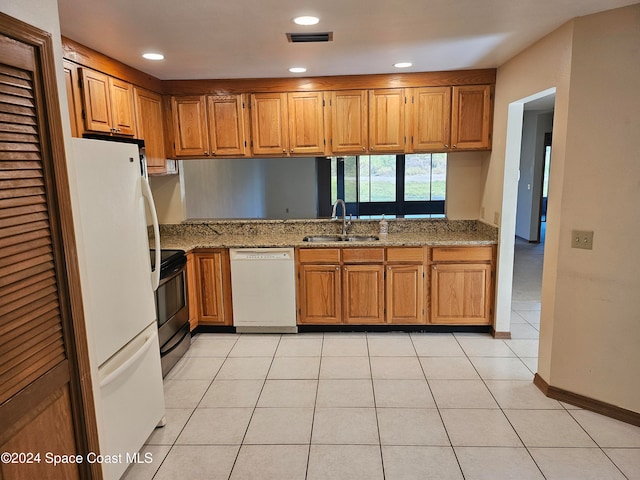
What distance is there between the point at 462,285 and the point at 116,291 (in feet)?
9.41

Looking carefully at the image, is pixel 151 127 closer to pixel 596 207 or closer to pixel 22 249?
pixel 22 249

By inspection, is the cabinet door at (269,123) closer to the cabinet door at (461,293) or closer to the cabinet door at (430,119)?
the cabinet door at (430,119)

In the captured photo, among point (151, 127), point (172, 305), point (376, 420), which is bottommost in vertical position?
point (376, 420)

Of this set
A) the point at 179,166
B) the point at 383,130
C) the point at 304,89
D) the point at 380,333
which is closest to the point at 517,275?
the point at 380,333

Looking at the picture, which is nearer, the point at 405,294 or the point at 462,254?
the point at 462,254

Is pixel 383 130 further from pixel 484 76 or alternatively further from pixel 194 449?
pixel 194 449

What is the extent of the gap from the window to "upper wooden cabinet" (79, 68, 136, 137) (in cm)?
414

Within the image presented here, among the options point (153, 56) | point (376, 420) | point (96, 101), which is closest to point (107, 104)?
point (96, 101)

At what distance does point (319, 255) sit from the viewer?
3.80 metres

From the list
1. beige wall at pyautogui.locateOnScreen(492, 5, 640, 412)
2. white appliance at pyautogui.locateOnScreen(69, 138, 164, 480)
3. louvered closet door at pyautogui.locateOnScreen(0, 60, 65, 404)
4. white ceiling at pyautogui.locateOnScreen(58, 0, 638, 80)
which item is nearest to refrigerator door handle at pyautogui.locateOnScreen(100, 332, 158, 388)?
white appliance at pyautogui.locateOnScreen(69, 138, 164, 480)

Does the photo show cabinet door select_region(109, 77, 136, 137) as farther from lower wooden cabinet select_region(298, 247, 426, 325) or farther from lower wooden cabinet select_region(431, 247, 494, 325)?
lower wooden cabinet select_region(431, 247, 494, 325)

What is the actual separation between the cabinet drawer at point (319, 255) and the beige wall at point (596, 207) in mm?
1716

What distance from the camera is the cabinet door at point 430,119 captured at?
3.78 m

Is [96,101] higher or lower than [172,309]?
higher
